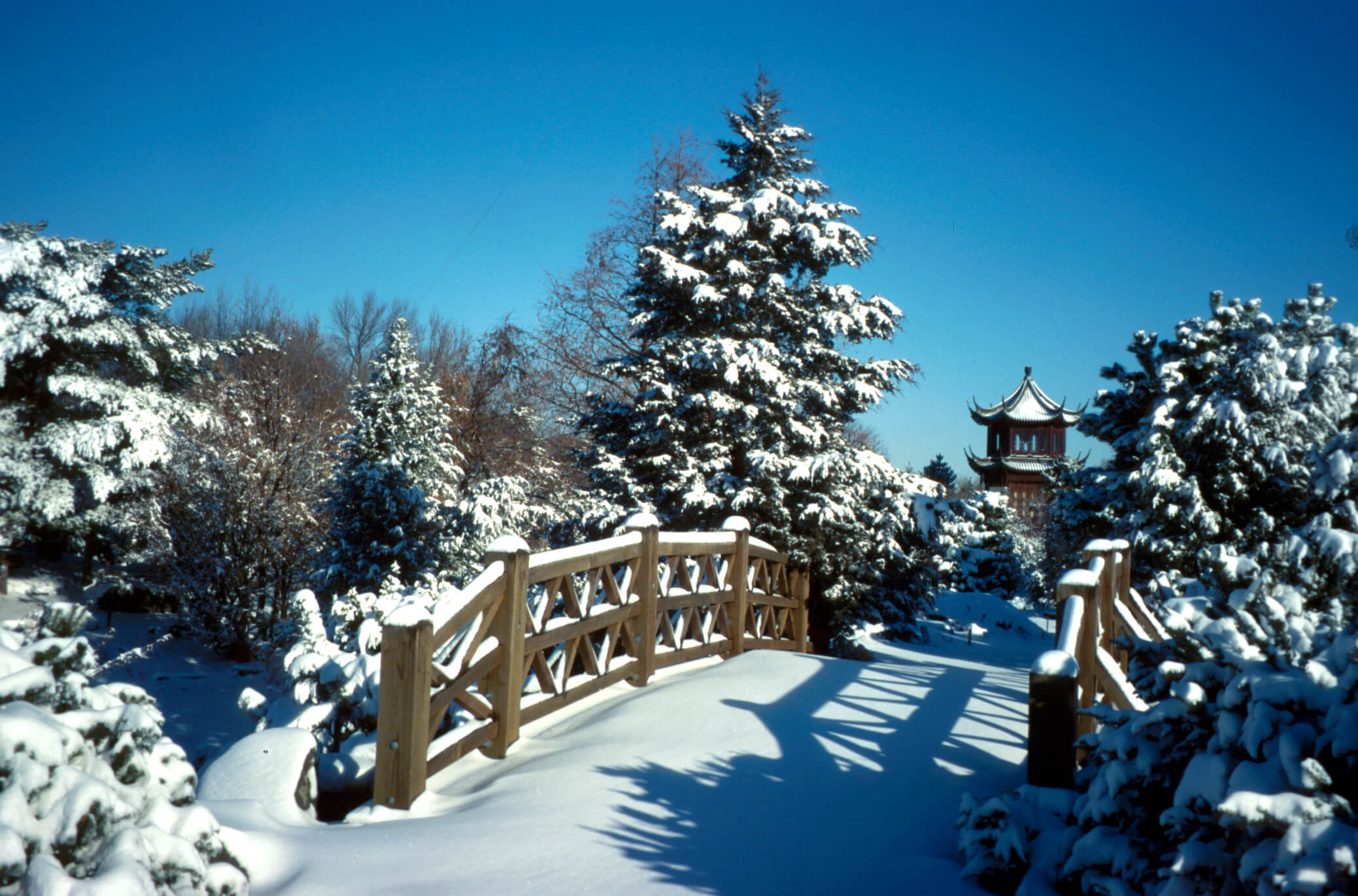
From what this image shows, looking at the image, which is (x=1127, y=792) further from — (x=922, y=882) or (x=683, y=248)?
(x=683, y=248)

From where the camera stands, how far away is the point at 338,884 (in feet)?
9.52

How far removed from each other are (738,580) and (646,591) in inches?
59.3

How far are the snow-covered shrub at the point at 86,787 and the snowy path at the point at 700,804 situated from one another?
392mm

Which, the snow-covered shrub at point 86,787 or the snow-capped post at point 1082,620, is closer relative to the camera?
the snow-covered shrub at point 86,787

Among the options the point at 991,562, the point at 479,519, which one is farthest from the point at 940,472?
the point at 479,519

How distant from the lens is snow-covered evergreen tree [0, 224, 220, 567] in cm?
1955

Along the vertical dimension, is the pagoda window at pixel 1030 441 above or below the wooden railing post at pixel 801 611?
above

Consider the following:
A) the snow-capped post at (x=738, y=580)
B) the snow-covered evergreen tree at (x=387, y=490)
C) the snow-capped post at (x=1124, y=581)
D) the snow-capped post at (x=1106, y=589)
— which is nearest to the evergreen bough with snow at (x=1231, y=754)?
the snow-capped post at (x=1106, y=589)

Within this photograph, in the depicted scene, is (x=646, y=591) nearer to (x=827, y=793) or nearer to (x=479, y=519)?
(x=827, y=793)

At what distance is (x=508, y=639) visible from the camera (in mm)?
4766

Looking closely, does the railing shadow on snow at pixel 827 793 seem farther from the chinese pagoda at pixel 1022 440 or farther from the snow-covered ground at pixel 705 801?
the chinese pagoda at pixel 1022 440

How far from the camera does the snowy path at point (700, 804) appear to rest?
305cm

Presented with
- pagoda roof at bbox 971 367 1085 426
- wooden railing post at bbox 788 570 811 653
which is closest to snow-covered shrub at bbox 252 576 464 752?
wooden railing post at bbox 788 570 811 653

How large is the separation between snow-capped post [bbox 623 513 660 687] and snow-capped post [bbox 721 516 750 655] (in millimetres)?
1349
